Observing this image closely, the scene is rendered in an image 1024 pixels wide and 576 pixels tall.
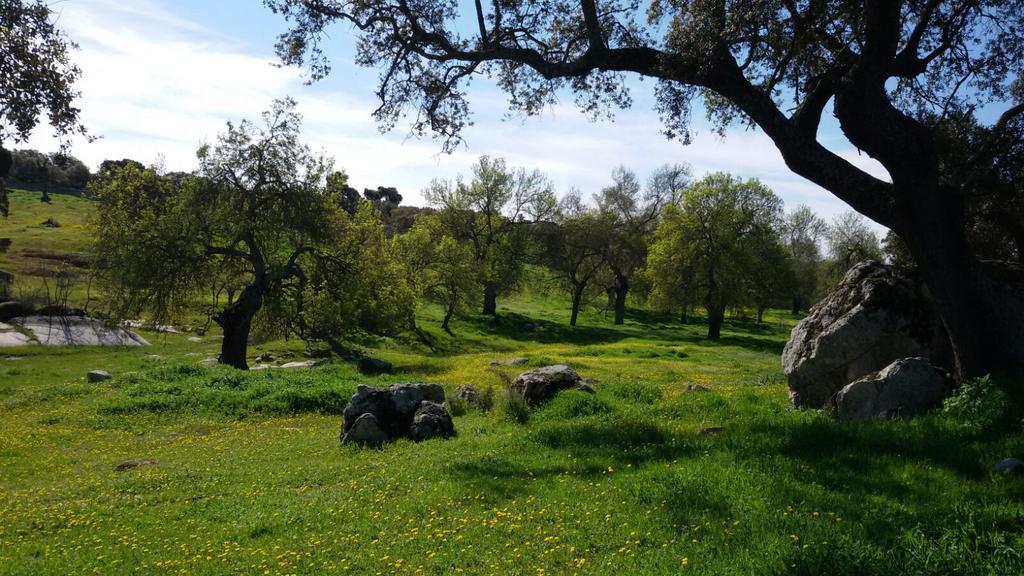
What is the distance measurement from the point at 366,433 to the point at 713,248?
47.1 meters

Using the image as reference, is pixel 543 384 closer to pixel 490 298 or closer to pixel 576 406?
pixel 576 406

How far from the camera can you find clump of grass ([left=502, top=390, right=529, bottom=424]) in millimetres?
15641

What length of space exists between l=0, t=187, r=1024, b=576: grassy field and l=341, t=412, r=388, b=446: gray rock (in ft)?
1.37

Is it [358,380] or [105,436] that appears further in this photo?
[358,380]

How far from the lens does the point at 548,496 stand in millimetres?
9086

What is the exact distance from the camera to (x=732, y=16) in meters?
12.4

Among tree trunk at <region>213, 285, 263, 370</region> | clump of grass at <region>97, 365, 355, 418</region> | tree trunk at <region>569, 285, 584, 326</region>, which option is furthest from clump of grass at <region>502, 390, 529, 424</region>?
tree trunk at <region>569, 285, 584, 326</region>

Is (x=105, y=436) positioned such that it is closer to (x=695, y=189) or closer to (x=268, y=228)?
(x=268, y=228)

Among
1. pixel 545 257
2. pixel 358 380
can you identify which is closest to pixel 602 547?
pixel 358 380

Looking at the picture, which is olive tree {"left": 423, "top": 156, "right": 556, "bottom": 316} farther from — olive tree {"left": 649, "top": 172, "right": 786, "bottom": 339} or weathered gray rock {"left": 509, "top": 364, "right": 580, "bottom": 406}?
weathered gray rock {"left": 509, "top": 364, "right": 580, "bottom": 406}

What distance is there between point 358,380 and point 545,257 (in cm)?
4752

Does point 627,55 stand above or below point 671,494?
above

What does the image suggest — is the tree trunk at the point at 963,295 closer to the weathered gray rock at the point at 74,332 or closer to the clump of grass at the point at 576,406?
the clump of grass at the point at 576,406

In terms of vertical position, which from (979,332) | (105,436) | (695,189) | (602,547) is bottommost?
(105,436)
